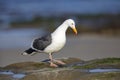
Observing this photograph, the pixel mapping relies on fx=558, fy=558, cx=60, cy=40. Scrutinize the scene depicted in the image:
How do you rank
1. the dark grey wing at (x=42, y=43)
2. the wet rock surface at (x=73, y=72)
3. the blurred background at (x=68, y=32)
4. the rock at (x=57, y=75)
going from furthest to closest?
the blurred background at (x=68, y=32) < the dark grey wing at (x=42, y=43) < the rock at (x=57, y=75) < the wet rock surface at (x=73, y=72)

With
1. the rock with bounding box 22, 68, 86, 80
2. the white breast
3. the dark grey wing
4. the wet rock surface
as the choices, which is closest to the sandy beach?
the dark grey wing

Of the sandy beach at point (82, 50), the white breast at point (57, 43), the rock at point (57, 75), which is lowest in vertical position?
the rock at point (57, 75)

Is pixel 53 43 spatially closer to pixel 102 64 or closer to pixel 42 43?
pixel 42 43

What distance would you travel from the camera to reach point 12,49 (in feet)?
80.1

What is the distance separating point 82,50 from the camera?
24.1 meters

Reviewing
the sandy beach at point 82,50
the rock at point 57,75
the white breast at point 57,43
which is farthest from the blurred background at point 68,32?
the rock at point 57,75

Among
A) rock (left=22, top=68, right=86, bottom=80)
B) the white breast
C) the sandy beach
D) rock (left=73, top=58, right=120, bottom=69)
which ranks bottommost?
rock (left=22, top=68, right=86, bottom=80)

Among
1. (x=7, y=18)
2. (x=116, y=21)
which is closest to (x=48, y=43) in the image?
(x=116, y=21)

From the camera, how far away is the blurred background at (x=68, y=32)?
2284 cm

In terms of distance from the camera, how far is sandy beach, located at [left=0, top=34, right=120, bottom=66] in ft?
71.0

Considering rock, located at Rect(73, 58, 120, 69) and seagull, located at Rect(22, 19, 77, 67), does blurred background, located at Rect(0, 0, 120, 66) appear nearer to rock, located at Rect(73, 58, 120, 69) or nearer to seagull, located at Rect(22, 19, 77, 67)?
seagull, located at Rect(22, 19, 77, 67)

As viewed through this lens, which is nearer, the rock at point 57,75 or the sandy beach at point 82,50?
the rock at point 57,75

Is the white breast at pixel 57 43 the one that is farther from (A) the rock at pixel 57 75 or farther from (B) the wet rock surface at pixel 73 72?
(A) the rock at pixel 57 75

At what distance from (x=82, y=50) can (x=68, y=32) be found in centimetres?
406
